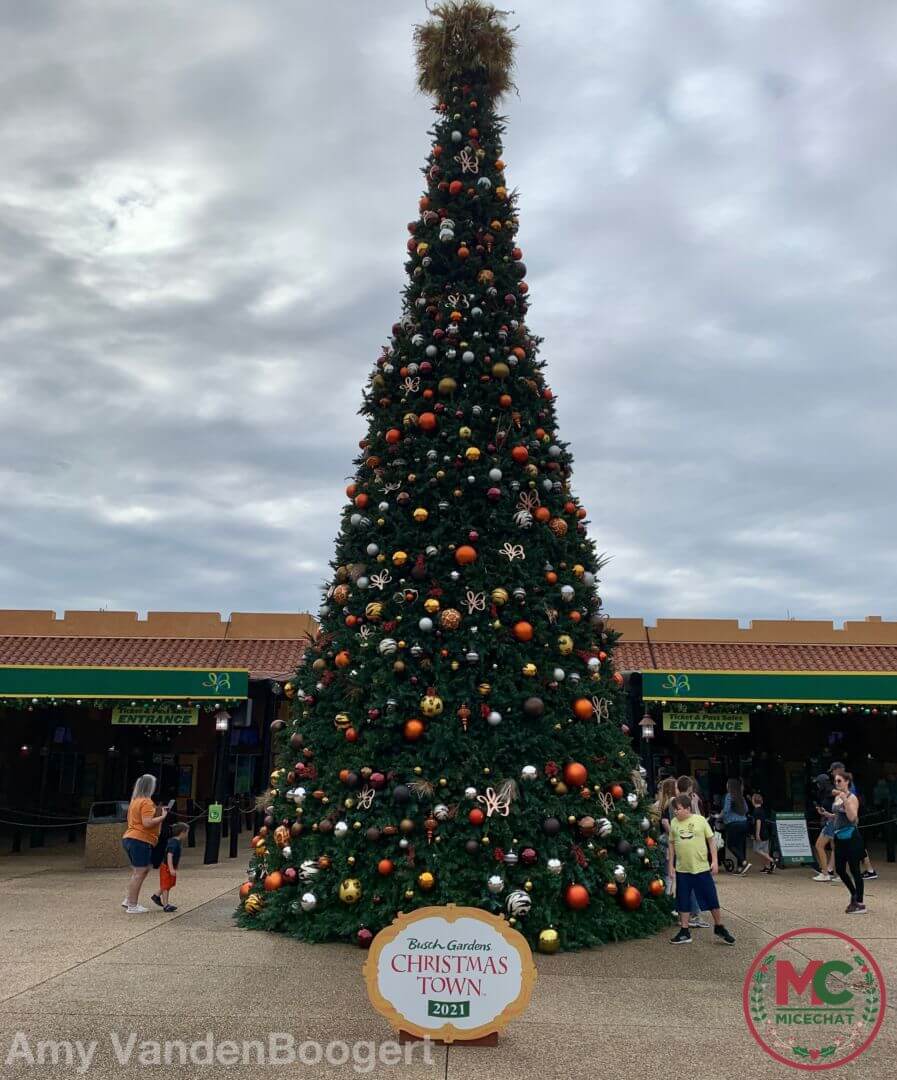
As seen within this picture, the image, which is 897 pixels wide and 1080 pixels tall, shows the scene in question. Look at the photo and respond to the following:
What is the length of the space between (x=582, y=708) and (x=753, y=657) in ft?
44.2

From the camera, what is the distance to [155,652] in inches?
763

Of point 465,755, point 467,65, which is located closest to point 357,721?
point 465,755

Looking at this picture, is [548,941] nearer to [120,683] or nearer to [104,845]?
[104,845]

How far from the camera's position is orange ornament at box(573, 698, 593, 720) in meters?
7.11

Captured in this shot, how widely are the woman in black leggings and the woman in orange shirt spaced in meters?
6.77

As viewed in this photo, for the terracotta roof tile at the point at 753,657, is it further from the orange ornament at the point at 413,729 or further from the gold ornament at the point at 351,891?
the gold ornament at the point at 351,891

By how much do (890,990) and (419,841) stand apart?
11.3 ft

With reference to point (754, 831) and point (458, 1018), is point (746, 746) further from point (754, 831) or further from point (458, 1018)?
point (458, 1018)

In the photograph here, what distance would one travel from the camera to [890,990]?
18.2 feet

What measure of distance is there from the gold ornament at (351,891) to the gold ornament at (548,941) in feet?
4.79

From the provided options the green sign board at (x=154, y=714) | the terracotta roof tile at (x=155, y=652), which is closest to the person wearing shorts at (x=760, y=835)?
the terracotta roof tile at (x=155, y=652)

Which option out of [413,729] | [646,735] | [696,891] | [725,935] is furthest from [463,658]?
[646,735]

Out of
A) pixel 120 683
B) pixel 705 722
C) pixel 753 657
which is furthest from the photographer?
pixel 753 657

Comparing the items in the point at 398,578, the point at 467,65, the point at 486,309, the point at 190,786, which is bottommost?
the point at 190,786
